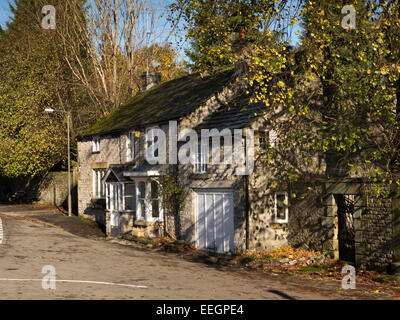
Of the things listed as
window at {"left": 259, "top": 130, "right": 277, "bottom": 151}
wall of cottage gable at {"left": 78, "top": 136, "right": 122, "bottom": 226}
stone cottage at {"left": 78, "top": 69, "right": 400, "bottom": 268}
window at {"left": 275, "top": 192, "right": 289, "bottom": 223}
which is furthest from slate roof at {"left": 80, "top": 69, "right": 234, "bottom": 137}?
window at {"left": 275, "top": 192, "right": 289, "bottom": 223}

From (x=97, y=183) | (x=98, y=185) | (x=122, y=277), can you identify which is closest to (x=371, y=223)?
(x=122, y=277)

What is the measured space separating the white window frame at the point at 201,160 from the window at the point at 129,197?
5466mm

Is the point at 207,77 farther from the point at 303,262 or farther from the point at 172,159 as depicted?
the point at 303,262

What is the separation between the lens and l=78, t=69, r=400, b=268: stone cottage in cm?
1609

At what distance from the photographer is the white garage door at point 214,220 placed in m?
19.0

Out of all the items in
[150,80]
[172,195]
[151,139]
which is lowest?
[172,195]

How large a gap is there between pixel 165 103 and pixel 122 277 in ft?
45.9

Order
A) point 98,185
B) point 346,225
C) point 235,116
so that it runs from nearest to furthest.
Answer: point 346,225 < point 235,116 < point 98,185

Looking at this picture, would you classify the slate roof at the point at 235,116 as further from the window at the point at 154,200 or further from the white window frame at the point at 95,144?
the white window frame at the point at 95,144

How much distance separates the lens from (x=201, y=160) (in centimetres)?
2069

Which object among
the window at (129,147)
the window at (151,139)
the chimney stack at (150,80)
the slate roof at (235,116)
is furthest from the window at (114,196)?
the chimney stack at (150,80)

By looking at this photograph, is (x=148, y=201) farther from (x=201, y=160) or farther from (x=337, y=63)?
(x=337, y=63)

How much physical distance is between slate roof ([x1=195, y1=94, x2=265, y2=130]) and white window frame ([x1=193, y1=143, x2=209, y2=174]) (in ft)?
3.21

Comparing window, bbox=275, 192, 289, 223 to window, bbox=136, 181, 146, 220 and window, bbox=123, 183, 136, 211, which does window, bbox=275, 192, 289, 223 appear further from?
window, bbox=123, 183, 136, 211
